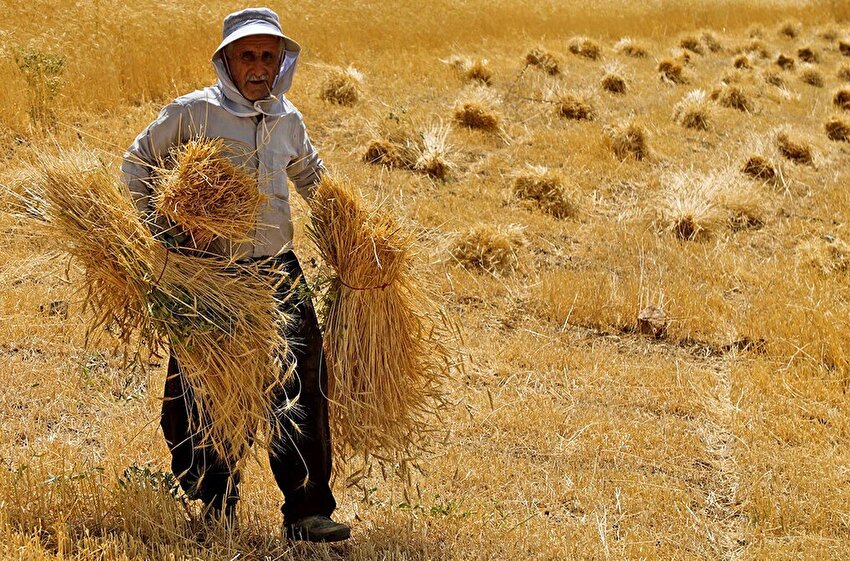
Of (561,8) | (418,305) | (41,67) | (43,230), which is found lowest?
(418,305)

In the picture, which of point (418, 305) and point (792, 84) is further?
point (792, 84)

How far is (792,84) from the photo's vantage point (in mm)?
14992

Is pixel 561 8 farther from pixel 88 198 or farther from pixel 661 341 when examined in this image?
pixel 88 198

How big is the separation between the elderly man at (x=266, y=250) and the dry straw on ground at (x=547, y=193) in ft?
17.4

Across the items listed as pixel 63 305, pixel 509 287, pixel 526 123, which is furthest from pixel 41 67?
pixel 526 123

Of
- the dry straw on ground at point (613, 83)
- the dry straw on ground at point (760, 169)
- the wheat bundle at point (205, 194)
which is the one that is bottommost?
the dry straw on ground at point (760, 169)

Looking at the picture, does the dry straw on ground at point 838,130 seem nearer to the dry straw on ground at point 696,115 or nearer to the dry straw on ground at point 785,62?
the dry straw on ground at point 696,115

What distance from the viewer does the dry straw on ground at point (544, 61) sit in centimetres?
1324

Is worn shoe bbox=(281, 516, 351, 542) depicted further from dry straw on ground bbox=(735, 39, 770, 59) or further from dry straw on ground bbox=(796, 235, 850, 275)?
dry straw on ground bbox=(735, 39, 770, 59)

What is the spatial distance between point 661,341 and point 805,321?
947 millimetres

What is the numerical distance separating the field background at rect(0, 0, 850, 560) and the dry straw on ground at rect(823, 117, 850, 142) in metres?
0.21

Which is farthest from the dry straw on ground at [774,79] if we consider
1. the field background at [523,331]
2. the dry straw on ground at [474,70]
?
the dry straw on ground at [474,70]

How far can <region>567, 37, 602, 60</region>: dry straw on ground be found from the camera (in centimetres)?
1466

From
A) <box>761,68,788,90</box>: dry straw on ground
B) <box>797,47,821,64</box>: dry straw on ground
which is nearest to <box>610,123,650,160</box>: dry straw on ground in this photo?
<box>761,68,788,90</box>: dry straw on ground
